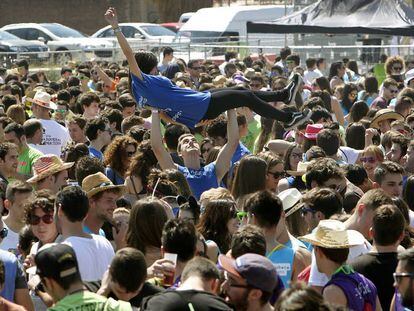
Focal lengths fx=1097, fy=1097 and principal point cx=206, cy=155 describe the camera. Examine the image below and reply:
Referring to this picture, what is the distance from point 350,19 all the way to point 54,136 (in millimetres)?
16027

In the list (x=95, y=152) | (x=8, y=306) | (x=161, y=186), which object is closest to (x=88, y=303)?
(x=8, y=306)

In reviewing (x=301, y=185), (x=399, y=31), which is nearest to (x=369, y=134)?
(x=301, y=185)

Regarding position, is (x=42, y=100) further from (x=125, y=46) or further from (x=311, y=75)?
(x=311, y=75)

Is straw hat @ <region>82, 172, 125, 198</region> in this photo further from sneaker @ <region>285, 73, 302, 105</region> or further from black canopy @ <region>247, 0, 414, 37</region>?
black canopy @ <region>247, 0, 414, 37</region>

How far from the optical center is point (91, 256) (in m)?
6.97

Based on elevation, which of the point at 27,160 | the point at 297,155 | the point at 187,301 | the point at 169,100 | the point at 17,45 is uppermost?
the point at 169,100

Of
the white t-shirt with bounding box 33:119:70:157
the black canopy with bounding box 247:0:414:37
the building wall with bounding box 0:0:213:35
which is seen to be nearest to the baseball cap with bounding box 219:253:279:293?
the white t-shirt with bounding box 33:119:70:157

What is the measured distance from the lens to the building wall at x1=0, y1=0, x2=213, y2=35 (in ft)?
171

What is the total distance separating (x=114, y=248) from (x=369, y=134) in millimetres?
4675

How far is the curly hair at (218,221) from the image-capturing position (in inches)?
288

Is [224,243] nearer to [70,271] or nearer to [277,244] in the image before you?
[277,244]

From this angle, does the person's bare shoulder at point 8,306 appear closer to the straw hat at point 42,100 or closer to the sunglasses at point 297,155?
the sunglasses at point 297,155

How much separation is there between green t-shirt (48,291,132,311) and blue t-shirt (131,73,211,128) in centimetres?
519

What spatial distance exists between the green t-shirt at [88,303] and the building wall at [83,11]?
47321mm
